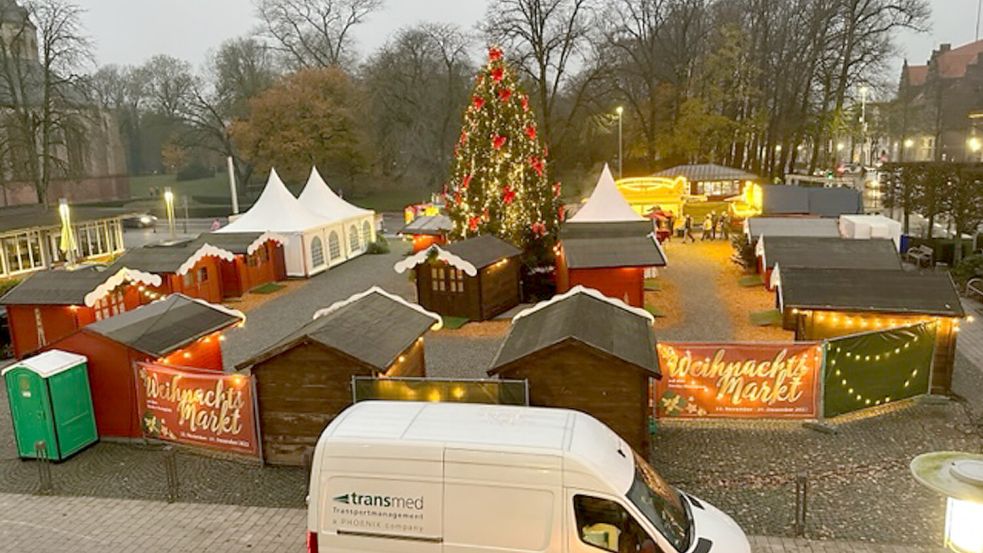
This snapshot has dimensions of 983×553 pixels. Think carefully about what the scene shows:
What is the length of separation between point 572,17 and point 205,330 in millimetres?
37942

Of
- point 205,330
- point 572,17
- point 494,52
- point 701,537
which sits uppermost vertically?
point 572,17

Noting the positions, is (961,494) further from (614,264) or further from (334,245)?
(334,245)

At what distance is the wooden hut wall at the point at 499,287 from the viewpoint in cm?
2106

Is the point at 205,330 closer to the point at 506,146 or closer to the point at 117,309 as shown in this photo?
the point at 117,309

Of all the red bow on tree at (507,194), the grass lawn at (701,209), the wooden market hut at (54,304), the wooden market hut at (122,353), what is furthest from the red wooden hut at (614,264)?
the grass lawn at (701,209)

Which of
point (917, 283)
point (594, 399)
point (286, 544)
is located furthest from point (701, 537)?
point (917, 283)

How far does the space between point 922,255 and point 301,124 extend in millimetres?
42928

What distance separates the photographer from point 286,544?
346 inches

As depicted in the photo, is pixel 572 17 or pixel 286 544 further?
pixel 572 17

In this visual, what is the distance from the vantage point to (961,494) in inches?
216

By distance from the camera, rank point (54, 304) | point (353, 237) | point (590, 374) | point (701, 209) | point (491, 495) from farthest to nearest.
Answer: point (701, 209) → point (353, 237) → point (54, 304) → point (590, 374) → point (491, 495)

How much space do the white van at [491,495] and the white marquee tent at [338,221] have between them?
24990mm

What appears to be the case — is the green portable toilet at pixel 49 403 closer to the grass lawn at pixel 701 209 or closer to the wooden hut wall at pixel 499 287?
the wooden hut wall at pixel 499 287

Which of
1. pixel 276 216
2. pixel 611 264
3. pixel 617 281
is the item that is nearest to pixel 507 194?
pixel 611 264
